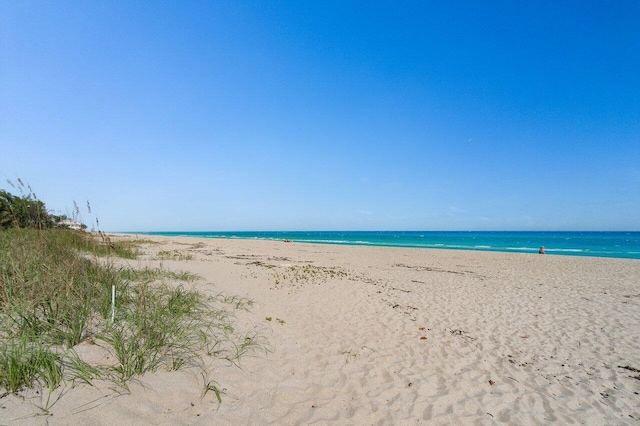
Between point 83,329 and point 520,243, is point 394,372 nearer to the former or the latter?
point 83,329

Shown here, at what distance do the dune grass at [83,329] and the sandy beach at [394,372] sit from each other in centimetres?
21

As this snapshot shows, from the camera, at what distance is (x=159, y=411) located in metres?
3.15

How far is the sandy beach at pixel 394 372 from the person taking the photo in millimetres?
3320

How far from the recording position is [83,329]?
423 centimetres

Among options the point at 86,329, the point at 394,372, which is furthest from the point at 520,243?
the point at 86,329

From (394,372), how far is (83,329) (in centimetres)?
485

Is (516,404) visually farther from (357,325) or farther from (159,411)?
(159,411)

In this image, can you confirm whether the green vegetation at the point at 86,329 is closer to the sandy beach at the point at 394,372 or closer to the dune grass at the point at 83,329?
the dune grass at the point at 83,329

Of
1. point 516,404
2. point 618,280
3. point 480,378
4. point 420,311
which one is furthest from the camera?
point 618,280

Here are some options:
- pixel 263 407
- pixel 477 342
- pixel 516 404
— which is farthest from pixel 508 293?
pixel 263 407

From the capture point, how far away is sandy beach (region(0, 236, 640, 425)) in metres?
3.32

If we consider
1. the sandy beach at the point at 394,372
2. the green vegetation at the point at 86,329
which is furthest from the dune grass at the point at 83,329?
the sandy beach at the point at 394,372

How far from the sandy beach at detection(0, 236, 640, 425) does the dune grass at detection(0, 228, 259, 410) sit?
0.21 metres

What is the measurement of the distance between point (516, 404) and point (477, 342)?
235 centimetres
